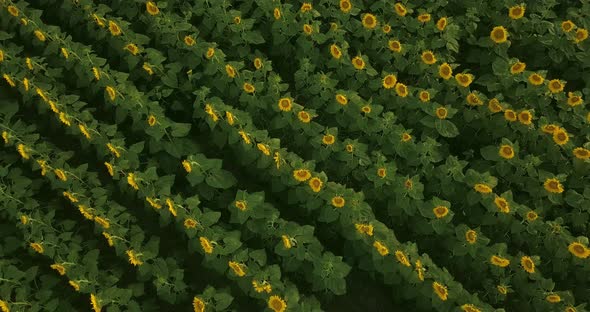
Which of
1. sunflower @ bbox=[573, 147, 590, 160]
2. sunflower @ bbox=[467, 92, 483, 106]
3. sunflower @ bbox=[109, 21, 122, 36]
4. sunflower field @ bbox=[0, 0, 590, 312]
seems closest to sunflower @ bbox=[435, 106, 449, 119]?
sunflower field @ bbox=[0, 0, 590, 312]

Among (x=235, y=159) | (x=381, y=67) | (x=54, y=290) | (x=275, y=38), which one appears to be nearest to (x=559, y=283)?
(x=381, y=67)

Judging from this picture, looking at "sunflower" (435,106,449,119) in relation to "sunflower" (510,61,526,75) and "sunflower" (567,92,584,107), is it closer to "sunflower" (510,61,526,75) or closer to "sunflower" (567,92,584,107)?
"sunflower" (510,61,526,75)

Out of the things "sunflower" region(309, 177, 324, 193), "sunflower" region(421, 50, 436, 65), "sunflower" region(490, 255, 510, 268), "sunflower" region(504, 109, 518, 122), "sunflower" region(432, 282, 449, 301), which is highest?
"sunflower" region(421, 50, 436, 65)

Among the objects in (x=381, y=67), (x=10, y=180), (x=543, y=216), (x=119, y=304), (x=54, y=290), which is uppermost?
(x=381, y=67)

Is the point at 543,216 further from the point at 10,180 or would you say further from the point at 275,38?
the point at 10,180

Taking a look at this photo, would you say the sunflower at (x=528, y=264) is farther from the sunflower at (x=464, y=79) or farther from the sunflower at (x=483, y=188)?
the sunflower at (x=464, y=79)

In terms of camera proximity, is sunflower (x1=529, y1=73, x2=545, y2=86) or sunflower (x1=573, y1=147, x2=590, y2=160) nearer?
sunflower (x1=573, y1=147, x2=590, y2=160)

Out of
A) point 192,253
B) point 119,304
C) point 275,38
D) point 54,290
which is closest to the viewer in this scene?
point 119,304

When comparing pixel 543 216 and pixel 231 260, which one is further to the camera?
pixel 543 216
